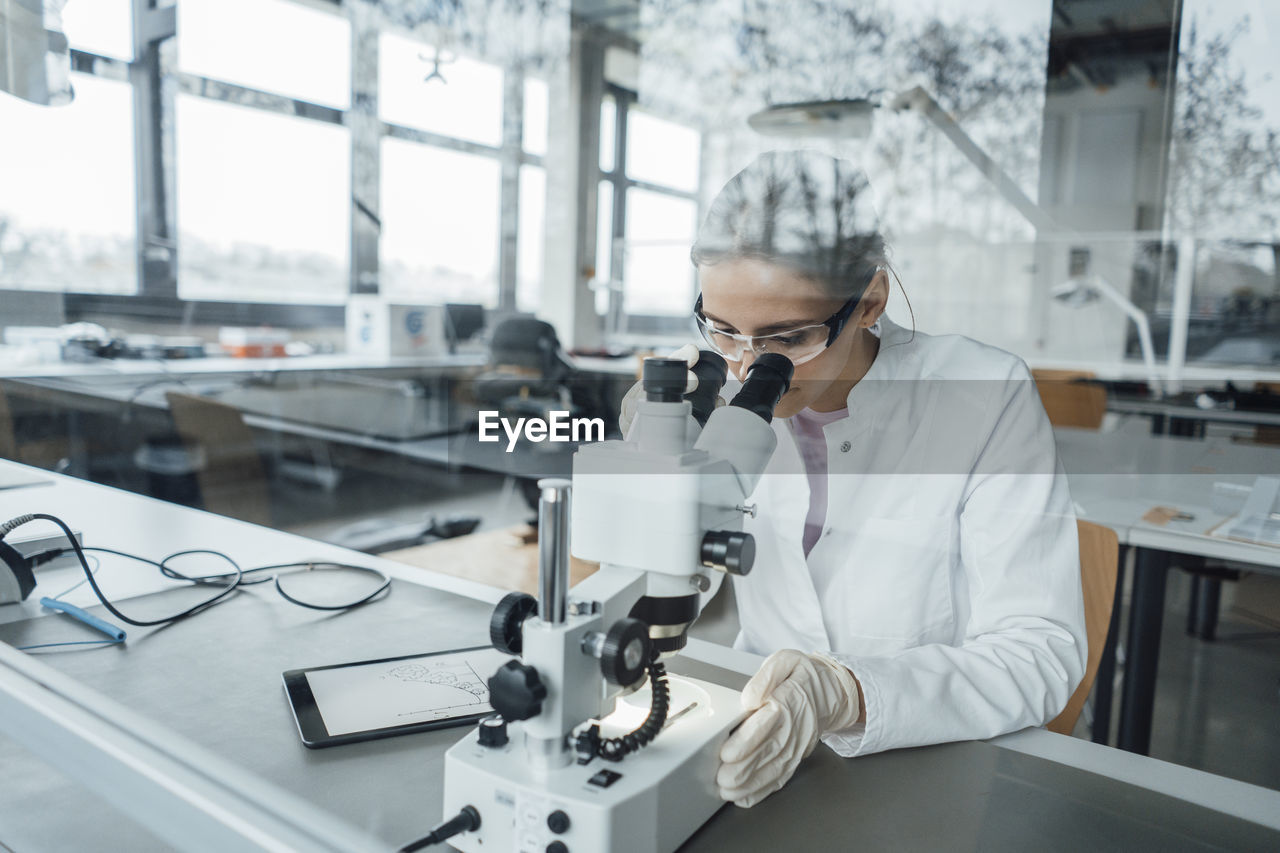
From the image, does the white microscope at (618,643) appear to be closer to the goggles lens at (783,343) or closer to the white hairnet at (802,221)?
the goggles lens at (783,343)

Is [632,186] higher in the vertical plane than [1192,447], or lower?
higher

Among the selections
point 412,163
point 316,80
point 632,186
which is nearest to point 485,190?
point 412,163

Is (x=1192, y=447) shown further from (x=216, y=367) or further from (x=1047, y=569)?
(x=216, y=367)

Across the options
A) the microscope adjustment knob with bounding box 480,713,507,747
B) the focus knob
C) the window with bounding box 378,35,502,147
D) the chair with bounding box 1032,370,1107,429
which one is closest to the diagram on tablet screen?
the microscope adjustment knob with bounding box 480,713,507,747

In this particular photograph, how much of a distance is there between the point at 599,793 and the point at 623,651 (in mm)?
79

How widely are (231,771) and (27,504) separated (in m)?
1.00

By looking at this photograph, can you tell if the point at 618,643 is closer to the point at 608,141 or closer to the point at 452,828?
the point at 452,828

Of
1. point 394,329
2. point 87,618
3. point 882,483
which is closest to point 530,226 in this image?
point 394,329

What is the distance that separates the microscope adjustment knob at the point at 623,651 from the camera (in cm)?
49

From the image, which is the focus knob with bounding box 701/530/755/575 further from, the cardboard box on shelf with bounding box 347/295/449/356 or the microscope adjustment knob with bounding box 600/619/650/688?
the cardboard box on shelf with bounding box 347/295/449/356

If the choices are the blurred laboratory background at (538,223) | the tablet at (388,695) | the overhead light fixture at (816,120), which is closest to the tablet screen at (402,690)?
the tablet at (388,695)

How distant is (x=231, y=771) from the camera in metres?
0.62

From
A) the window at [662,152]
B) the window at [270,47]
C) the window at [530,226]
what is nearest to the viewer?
the window at [662,152]

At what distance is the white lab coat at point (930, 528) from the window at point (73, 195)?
2.12m
